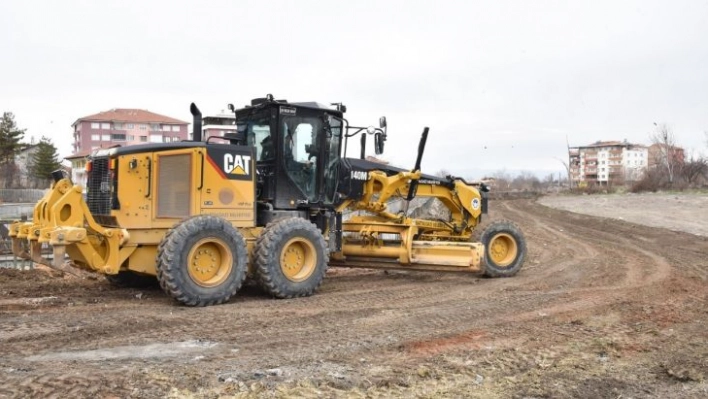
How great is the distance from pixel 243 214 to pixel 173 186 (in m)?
1.02

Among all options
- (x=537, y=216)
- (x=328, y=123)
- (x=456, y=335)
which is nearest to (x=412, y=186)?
(x=328, y=123)

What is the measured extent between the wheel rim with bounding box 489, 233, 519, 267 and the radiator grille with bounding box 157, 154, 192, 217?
5502mm

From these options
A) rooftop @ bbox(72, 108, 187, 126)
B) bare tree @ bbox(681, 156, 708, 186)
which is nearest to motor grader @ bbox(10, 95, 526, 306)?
bare tree @ bbox(681, 156, 708, 186)

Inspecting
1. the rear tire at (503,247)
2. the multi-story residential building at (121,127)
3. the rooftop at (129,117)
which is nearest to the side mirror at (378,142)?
the rear tire at (503,247)

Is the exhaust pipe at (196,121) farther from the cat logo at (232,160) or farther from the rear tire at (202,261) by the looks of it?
the rear tire at (202,261)

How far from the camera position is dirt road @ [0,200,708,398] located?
4754 mm

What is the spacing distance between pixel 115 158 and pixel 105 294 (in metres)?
1.96

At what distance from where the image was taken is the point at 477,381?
16.3ft

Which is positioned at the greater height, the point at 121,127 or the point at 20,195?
the point at 121,127

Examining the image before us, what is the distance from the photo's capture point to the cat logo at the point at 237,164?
331 inches

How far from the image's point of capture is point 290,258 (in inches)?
342

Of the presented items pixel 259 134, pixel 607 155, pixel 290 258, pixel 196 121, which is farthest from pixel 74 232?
pixel 607 155

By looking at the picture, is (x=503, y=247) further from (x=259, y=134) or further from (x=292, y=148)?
(x=259, y=134)

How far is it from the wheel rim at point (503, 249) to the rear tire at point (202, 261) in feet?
16.2
